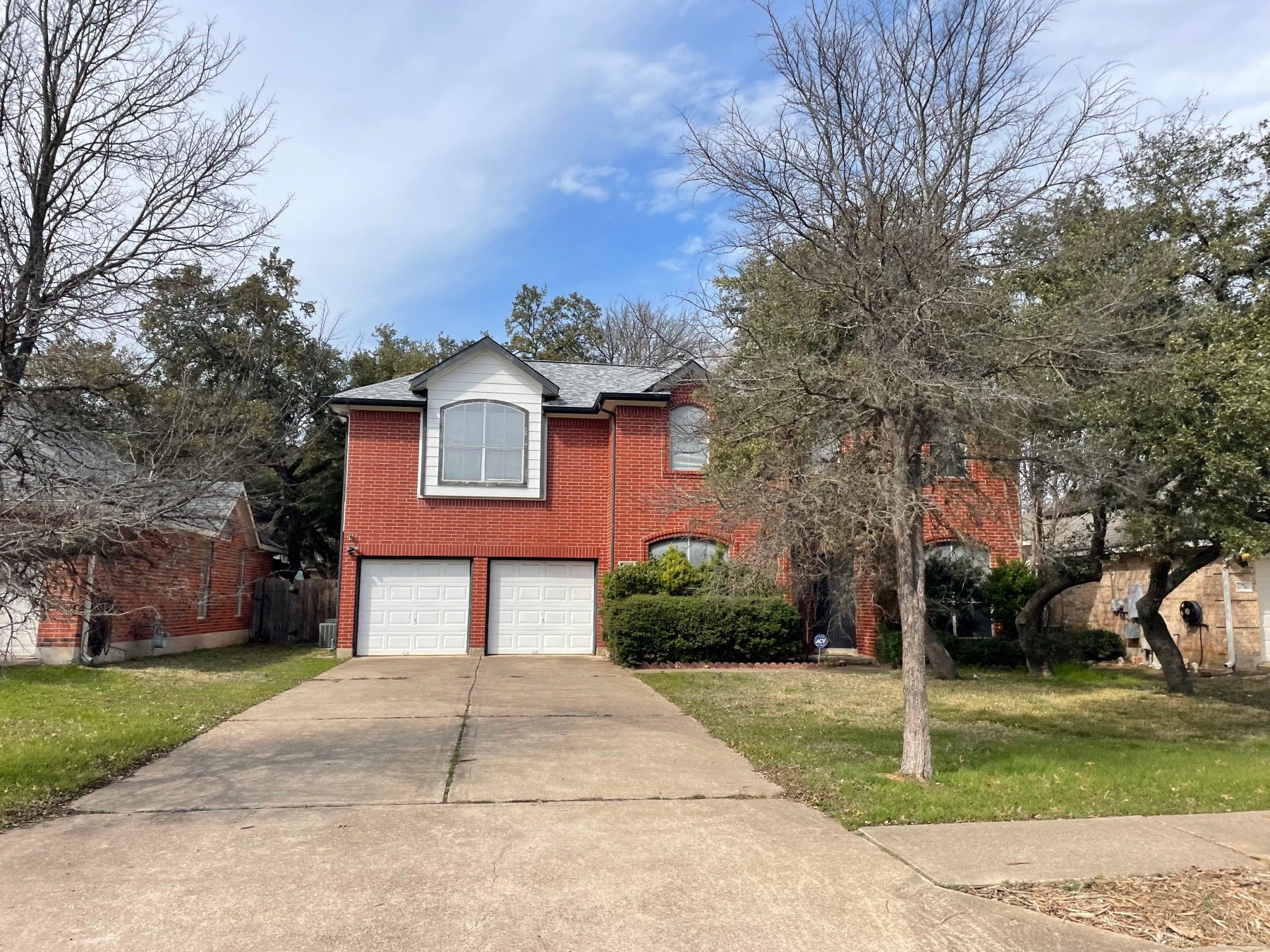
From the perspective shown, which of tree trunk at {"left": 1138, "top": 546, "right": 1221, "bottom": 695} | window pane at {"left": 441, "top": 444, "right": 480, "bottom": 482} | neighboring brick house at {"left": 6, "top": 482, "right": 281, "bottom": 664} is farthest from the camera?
window pane at {"left": 441, "top": 444, "right": 480, "bottom": 482}

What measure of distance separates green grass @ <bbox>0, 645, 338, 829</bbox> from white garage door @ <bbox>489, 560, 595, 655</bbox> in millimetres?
3463

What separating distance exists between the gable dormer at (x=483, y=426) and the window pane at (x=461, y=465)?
1 cm

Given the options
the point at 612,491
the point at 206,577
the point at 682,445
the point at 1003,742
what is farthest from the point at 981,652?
the point at 206,577

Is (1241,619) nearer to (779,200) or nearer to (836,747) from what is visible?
(836,747)

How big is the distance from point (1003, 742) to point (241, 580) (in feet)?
64.6

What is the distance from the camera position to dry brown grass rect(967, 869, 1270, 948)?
418 centimetres

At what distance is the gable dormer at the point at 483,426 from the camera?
729 inches

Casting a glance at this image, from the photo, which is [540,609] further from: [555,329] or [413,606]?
[555,329]

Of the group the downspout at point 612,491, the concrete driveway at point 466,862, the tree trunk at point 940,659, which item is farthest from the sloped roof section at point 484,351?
the concrete driveway at point 466,862

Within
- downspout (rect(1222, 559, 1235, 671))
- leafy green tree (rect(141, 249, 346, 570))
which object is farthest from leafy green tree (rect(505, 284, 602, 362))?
downspout (rect(1222, 559, 1235, 671))

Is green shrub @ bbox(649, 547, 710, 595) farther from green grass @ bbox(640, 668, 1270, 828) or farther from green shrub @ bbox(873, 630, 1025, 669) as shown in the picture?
green shrub @ bbox(873, 630, 1025, 669)

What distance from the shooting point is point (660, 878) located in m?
4.80

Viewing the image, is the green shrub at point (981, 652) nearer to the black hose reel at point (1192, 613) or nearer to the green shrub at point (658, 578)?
the black hose reel at point (1192, 613)

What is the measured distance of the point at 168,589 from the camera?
21.2 feet
